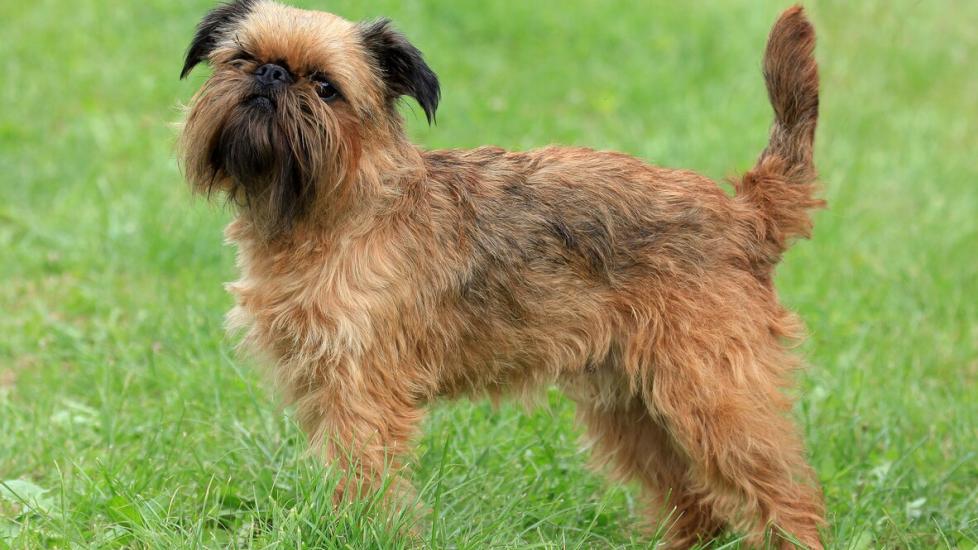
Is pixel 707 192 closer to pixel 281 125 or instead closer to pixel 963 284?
pixel 281 125

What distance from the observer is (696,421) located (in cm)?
416

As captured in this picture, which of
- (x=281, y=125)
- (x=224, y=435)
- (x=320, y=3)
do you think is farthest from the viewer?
(x=320, y=3)

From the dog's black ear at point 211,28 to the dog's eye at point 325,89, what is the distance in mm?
492

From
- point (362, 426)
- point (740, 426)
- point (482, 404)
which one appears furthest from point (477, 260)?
point (482, 404)

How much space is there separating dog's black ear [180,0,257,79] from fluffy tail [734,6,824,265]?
195 centimetres

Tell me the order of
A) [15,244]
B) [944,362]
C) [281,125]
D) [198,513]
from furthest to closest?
[15,244] → [944,362] → [198,513] → [281,125]

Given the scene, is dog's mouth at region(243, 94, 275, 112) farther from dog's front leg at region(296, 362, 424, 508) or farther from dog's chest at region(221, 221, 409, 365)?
dog's front leg at region(296, 362, 424, 508)

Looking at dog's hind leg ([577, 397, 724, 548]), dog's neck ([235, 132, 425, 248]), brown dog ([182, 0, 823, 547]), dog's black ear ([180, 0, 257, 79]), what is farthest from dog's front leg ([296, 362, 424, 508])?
dog's black ear ([180, 0, 257, 79])

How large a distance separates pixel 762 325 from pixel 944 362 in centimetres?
255

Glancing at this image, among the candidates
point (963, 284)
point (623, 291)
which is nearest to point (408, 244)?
point (623, 291)

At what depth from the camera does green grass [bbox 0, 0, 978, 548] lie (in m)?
4.27

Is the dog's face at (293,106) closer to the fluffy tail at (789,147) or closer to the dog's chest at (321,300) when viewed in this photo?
the dog's chest at (321,300)

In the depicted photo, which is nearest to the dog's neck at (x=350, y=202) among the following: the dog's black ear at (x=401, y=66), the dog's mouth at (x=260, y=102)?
the dog's black ear at (x=401, y=66)

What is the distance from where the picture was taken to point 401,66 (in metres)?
4.02
